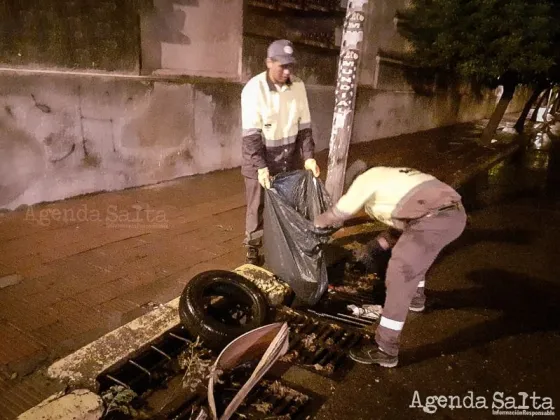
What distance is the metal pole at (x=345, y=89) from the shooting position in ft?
16.2

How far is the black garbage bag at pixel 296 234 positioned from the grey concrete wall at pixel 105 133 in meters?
3.13

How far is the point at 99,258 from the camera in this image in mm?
4492

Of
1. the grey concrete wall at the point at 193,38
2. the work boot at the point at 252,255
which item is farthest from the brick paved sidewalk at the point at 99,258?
the grey concrete wall at the point at 193,38

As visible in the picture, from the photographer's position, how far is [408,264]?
313cm

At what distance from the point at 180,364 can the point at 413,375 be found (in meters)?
1.60

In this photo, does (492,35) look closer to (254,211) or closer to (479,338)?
(254,211)

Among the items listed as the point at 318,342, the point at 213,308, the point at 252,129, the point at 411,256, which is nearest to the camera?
the point at 411,256

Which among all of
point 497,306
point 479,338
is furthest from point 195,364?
point 497,306

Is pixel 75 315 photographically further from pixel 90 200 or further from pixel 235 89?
pixel 235 89

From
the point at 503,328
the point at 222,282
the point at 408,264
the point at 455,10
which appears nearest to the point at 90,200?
the point at 222,282

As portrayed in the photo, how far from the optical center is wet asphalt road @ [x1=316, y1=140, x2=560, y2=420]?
9.92ft

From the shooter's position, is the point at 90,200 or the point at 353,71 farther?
the point at 90,200

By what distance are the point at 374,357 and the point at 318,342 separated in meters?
0.44

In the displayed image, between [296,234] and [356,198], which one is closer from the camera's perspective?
[356,198]
